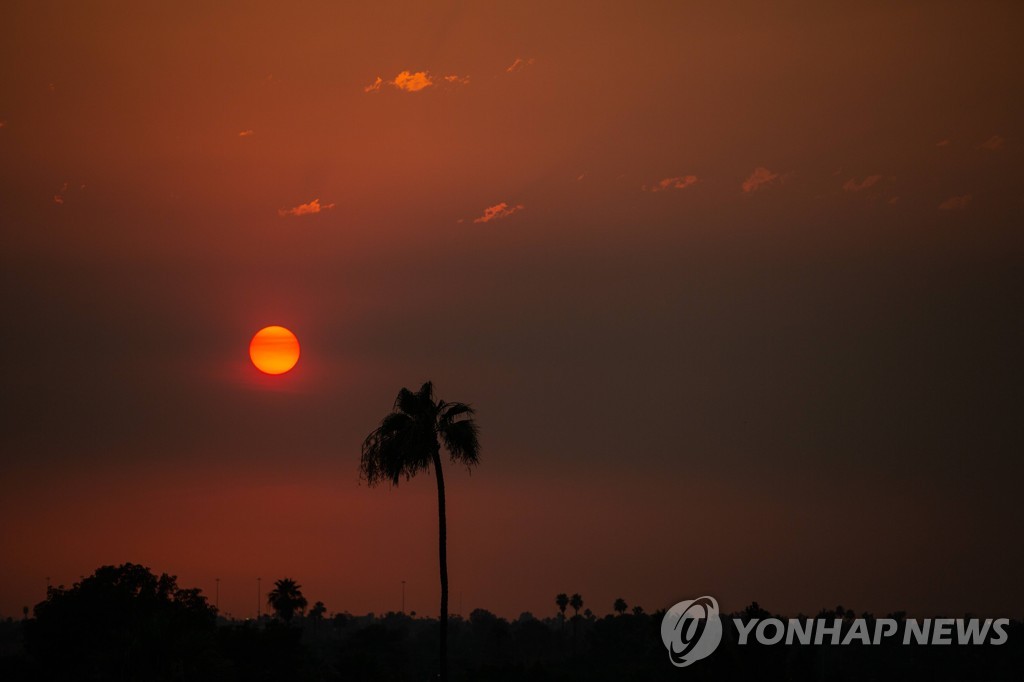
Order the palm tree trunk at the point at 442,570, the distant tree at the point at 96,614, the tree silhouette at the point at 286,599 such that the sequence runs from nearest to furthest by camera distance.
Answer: the palm tree trunk at the point at 442,570 < the distant tree at the point at 96,614 < the tree silhouette at the point at 286,599

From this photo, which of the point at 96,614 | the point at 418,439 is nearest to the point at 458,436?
the point at 418,439

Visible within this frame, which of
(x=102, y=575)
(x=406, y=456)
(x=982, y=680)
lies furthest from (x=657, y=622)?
(x=982, y=680)

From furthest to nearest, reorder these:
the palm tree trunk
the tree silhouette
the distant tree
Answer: the tree silhouette → the distant tree → the palm tree trunk

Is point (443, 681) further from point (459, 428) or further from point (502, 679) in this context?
point (502, 679)

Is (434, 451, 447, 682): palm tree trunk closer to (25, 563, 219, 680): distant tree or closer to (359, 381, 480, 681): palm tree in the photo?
(359, 381, 480, 681): palm tree

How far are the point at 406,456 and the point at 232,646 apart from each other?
153 ft

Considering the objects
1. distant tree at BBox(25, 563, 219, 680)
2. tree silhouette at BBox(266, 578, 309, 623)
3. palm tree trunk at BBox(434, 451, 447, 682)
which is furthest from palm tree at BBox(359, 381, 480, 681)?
tree silhouette at BBox(266, 578, 309, 623)

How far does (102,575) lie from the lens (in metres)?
107
